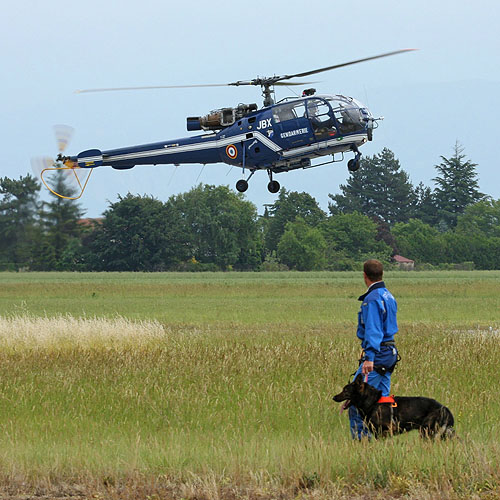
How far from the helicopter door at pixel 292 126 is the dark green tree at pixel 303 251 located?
→ 87854mm

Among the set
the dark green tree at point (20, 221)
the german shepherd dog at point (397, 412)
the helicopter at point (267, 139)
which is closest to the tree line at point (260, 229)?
the dark green tree at point (20, 221)

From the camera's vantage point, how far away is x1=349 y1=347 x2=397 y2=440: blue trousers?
8.94 m

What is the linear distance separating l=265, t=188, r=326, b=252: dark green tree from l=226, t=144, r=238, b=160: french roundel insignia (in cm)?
10121

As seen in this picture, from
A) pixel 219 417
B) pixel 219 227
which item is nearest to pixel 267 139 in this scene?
pixel 219 417

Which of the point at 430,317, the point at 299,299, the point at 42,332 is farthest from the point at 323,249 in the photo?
the point at 42,332

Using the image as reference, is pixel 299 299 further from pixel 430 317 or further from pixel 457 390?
pixel 457 390

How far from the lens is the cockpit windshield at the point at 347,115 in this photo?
87.6ft

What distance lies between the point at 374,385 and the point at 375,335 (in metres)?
0.57

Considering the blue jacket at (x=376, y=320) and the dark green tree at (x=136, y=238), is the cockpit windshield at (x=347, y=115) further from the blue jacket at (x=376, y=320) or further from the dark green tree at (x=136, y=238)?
the dark green tree at (x=136, y=238)

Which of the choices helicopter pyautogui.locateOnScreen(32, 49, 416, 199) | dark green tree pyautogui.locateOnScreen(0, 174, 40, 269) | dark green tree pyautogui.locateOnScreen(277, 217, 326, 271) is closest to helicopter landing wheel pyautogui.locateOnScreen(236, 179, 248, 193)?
helicopter pyautogui.locateOnScreen(32, 49, 416, 199)

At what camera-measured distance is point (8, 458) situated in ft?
28.6

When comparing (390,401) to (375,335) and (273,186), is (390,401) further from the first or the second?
(273,186)

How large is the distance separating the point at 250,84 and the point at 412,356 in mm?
13361

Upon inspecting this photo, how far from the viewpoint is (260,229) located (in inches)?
4993
